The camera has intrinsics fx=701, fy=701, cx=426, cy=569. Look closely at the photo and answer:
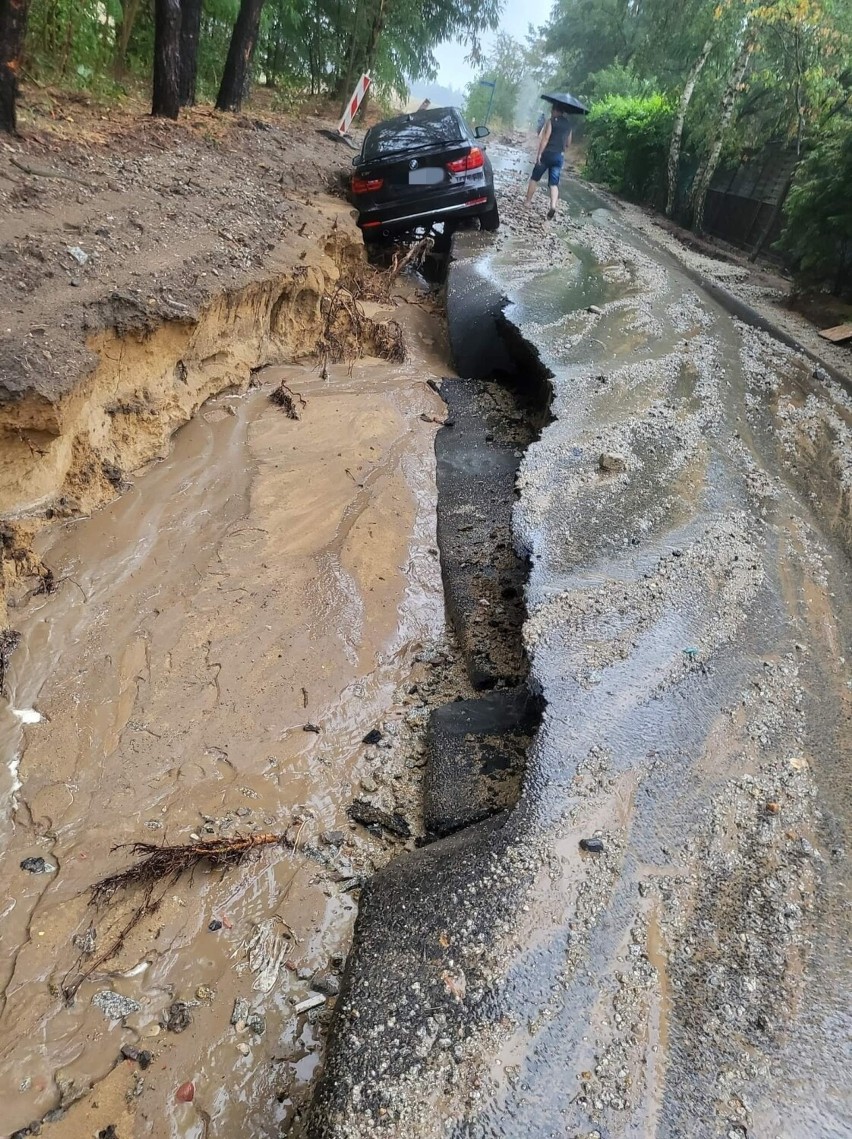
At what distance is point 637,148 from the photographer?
1786 centimetres

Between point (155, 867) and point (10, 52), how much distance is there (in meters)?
6.42

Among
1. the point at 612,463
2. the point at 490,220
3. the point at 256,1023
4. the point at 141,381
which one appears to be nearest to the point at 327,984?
the point at 256,1023

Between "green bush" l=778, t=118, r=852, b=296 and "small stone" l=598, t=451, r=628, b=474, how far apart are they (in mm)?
5675

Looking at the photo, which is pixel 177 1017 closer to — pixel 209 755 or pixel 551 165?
pixel 209 755

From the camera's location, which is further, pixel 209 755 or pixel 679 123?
pixel 679 123

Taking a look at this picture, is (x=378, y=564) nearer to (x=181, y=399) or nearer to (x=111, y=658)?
(x=111, y=658)

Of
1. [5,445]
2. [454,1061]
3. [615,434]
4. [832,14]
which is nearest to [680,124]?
[832,14]

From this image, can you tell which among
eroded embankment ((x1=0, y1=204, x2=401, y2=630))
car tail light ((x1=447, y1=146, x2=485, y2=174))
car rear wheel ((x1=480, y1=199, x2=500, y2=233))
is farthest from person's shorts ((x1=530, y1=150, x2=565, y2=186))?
eroded embankment ((x1=0, y1=204, x2=401, y2=630))

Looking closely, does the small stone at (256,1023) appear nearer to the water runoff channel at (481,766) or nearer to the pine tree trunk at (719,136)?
the water runoff channel at (481,766)

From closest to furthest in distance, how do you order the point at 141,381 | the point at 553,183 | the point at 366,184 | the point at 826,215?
the point at 141,381 < the point at 366,184 < the point at 826,215 < the point at 553,183

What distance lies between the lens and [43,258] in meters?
4.35

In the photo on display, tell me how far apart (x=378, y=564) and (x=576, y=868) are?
2.38m

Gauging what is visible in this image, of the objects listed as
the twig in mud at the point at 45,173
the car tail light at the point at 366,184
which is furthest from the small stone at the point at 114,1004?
the car tail light at the point at 366,184

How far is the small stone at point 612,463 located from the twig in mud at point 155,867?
3162 mm
